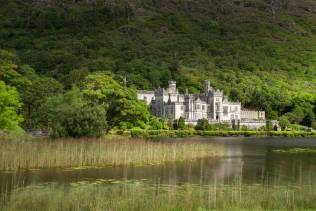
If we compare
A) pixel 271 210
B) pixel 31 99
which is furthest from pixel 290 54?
pixel 271 210

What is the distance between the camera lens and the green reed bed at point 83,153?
2159cm

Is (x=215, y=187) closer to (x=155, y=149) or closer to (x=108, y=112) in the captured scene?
(x=155, y=149)

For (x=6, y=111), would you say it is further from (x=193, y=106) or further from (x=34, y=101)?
(x=193, y=106)

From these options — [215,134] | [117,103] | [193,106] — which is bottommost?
[215,134]

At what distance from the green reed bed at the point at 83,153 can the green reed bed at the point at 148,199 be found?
524 cm

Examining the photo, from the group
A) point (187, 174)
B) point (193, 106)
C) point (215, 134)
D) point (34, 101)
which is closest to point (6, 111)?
point (34, 101)

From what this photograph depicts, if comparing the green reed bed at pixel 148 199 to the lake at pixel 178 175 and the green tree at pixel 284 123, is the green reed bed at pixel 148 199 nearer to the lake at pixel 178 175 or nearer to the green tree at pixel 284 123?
the lake at pixel 178 175

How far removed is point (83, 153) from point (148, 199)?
964cm

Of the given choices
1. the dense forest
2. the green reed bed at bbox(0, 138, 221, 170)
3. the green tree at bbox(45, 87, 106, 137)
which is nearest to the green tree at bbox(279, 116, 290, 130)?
the dense forest

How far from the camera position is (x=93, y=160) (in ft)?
75.9

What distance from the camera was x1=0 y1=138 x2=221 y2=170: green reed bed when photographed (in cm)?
2159

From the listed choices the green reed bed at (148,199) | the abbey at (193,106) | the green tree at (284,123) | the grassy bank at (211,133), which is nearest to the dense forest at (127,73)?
the green tree at (284,123)

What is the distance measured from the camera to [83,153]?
23234 millimetres

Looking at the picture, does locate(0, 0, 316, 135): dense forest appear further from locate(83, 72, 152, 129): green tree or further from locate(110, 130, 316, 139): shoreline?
locate(110, 130, 316, 139): shoreline
